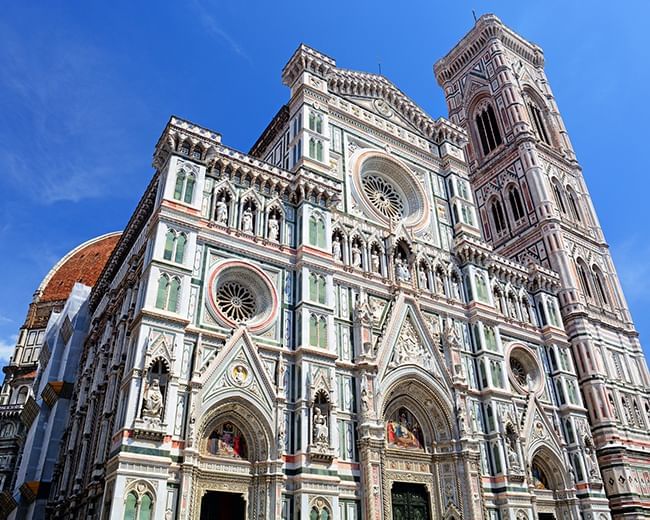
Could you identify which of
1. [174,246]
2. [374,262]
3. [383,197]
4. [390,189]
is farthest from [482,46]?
[174,246]

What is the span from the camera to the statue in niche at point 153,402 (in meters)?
14.8

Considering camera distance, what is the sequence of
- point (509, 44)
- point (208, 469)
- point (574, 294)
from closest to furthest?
point (208, 469) < point (574, 294) < point (509, 44)

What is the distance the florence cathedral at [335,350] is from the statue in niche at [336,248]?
0.48 ft

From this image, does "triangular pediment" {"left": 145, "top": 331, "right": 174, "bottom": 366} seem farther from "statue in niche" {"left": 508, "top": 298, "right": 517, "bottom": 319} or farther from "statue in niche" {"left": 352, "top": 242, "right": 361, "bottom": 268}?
"statue in niche" {"left": 508, "top": 298, "right": 517, "bottom": 319}

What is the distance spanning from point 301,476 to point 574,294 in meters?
21.7

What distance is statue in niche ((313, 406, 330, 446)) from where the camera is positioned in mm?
17219

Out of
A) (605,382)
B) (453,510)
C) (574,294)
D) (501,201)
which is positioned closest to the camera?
(453,510)

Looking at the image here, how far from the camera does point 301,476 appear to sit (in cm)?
1630

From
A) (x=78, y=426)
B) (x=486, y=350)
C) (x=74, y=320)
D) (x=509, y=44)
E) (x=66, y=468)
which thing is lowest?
(x=66, y=468)

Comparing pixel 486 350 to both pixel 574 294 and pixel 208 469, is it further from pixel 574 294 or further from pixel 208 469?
pixel 208 469

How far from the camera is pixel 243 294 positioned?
19281 mm

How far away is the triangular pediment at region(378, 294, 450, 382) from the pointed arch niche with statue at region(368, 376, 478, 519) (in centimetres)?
46

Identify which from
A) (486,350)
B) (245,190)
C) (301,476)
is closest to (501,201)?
(486,350)

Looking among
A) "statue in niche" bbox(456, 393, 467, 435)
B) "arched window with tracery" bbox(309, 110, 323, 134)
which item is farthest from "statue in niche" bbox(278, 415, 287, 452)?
"arched window with tracery" bbox(309, 110, 323, 134)
